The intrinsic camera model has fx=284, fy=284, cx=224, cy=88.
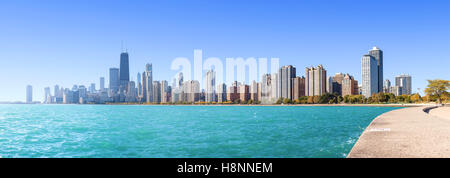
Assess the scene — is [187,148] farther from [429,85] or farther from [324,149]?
[429,85]

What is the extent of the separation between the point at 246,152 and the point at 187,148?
4.48m

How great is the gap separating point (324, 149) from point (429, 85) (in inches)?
5066

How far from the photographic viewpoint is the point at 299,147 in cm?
1958
